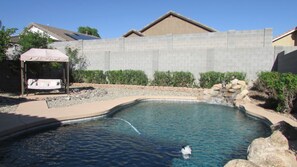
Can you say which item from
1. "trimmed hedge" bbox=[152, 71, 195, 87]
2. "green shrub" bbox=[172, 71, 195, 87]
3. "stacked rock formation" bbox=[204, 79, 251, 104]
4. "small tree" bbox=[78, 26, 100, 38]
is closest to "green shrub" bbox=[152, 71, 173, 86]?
"trimmed hedge" bbox=[152, 71, 195, 87]

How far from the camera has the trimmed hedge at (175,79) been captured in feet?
63.7

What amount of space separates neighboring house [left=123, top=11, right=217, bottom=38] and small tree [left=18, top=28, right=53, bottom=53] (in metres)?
16.6

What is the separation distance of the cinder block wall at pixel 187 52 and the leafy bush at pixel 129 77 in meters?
0.85

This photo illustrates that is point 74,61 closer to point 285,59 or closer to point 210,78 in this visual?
point 210,78

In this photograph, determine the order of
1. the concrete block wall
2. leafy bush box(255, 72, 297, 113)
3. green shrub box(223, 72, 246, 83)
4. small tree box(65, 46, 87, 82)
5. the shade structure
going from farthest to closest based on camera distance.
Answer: small tree box(65, 46, 87, 82) → green shrub box(223, 72, 246, 83) → the shade structure → the concrete block wall → leafy bush box(255, 72, 297, 113)

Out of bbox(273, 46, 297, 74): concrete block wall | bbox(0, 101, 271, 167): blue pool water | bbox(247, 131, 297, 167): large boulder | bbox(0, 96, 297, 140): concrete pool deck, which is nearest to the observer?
bbox(247, 131, 297, 167): large boulder

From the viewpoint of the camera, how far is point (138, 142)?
7.36 meters

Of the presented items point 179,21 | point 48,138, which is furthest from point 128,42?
point 48,138

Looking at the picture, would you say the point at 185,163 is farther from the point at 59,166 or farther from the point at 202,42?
the point at 202,42

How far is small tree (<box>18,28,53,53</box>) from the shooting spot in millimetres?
18781

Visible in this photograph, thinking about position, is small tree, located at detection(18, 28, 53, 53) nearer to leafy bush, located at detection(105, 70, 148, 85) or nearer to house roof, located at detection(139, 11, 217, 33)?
leafy bush, located at detection(105, 70, 148, 85)

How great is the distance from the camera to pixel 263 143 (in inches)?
234

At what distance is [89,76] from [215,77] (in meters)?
10.2

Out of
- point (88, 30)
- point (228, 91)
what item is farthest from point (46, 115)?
point (88, 30)
